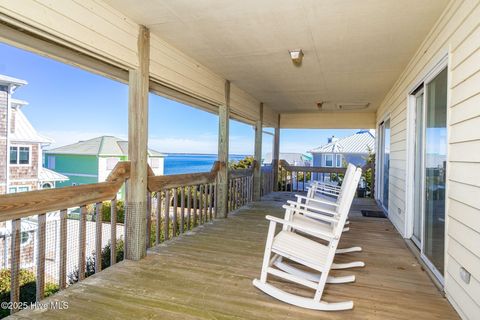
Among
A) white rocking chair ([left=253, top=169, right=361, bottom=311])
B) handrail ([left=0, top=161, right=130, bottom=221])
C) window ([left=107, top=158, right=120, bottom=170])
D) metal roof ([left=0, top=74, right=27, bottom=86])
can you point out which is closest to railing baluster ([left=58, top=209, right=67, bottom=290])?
handrail ([left=0, top=161, right=130, bottom=221])

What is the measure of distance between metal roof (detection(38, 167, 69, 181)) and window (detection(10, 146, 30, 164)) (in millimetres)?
129

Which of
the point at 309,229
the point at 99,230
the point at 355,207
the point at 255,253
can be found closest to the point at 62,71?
the point at 99,230

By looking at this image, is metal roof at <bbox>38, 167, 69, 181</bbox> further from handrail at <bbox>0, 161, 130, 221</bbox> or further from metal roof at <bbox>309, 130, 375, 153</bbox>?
metal roof at <bbox>309, 130, 375, 153</bbox>

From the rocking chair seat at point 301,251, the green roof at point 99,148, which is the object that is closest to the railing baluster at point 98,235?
the green roof at point 99,148

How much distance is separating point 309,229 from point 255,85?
3.57 metres

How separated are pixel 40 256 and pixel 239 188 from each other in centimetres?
418

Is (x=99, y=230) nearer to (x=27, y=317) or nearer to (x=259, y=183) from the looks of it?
(x=27, y=317)

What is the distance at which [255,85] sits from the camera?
5234 millimetres

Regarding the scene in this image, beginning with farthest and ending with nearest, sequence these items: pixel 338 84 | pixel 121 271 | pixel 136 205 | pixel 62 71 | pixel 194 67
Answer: pixel 338 84
pixel 194 67
pixel 136 205
pixel 121 271
pixel 62 71

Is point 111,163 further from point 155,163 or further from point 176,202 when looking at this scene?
point 176,202

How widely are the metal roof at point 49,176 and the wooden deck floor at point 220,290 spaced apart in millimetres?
858

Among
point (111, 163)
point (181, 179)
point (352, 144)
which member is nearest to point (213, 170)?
point (181, 179)

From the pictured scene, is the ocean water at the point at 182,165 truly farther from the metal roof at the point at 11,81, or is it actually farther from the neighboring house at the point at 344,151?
the neighboring house at the point at 344,151

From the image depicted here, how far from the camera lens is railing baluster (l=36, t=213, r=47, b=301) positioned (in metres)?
2.08
